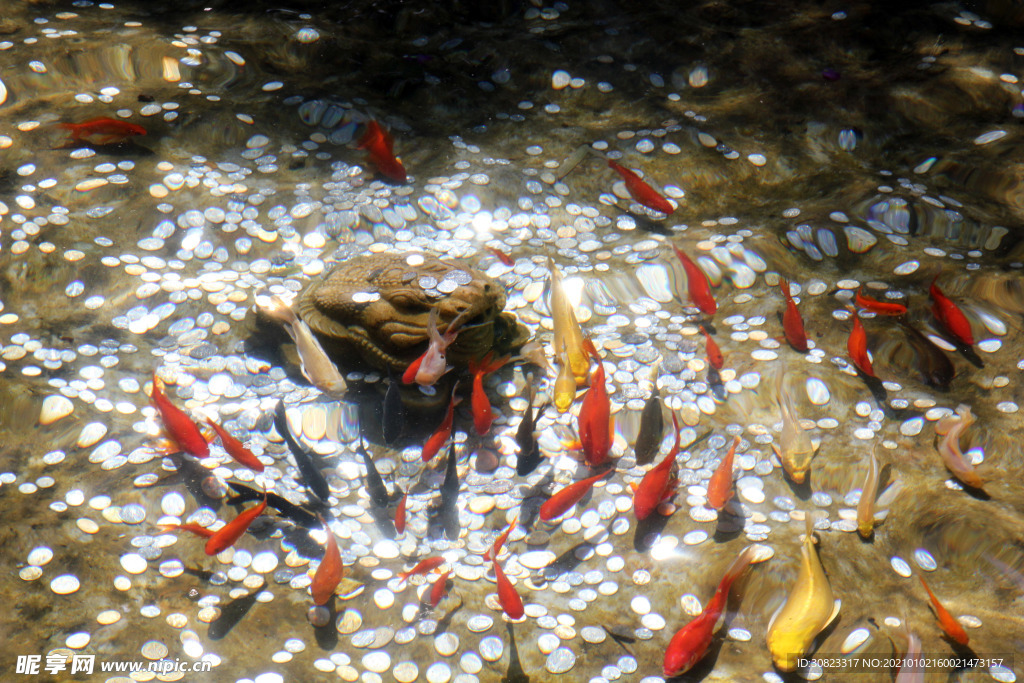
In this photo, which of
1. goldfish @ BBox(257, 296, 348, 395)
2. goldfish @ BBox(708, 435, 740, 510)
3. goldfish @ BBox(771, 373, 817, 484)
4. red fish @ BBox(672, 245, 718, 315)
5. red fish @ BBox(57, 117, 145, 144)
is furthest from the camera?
red fish @ BBox(57, 117, 145, 144)

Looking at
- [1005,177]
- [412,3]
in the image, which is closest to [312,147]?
[412,3]

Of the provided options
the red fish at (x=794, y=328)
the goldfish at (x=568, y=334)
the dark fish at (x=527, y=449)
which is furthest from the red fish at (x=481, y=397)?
the red fish at (x=794, y=328)

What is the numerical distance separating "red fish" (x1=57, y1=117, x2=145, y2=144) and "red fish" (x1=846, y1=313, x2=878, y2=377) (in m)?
3.89

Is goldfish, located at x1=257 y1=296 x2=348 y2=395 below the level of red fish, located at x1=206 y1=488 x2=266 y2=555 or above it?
above

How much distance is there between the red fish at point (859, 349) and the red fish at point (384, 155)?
2.48 meters

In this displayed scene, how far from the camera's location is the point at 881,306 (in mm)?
2936

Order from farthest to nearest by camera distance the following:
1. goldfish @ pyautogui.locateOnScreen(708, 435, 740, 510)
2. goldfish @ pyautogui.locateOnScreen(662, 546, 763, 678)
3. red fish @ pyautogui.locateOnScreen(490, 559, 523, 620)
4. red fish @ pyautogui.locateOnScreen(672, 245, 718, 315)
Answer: red fish @ pyautogui.locateOnScreen(672, 245, 718, 315), goldfish @ pyautogui.locateOnScreen(708, 435, 740, 510), red fish @ pyautogui.locateOnScreen(490, 559, 523, 620), goldfish @ pyautogui.locateOnScreen(662, 546, 763, 678)

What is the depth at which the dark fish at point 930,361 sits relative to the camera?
110 inches

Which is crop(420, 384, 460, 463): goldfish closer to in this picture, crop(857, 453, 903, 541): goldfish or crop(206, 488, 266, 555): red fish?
crop(206, 488, 266, 555): red fish

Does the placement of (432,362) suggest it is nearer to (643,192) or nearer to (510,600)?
(510,600)

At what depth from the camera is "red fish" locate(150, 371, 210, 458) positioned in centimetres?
238

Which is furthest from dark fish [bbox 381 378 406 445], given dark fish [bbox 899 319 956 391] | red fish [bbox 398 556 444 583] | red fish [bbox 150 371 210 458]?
dark fish [bbox 899 319 956 391]

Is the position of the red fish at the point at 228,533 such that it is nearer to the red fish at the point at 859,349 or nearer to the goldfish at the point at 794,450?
the goldfish at the point at 794,450

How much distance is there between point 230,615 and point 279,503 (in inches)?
15.9
